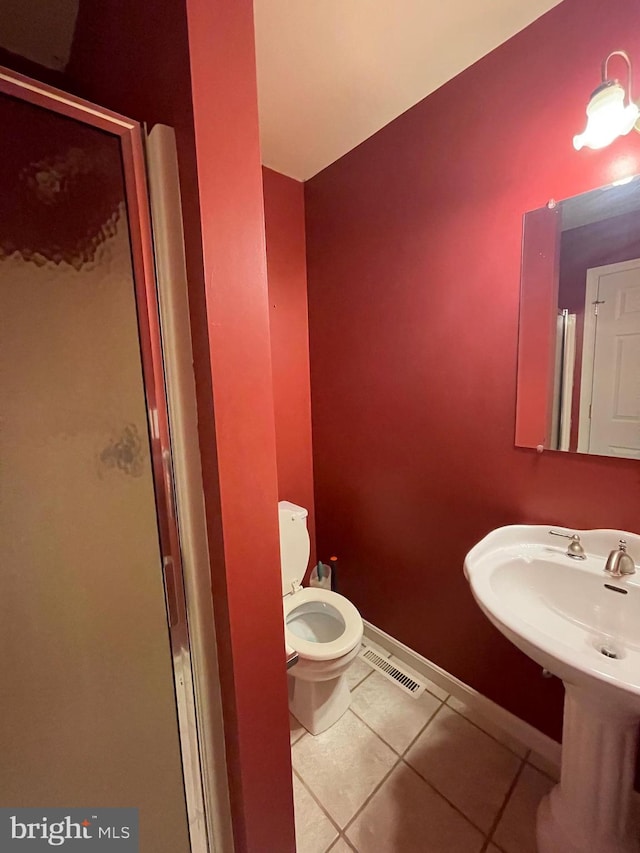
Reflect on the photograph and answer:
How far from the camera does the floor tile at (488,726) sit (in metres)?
1.31

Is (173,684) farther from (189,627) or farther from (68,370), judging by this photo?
(68,370)

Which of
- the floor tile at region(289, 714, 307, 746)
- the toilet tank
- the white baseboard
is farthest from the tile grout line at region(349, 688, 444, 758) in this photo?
the toilet tank

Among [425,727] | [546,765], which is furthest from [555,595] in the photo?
[425,727]

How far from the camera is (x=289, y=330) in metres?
1.83

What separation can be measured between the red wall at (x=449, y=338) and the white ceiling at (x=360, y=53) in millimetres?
65

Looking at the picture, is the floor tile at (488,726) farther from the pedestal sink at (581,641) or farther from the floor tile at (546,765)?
the pedestal sink at (581,641)

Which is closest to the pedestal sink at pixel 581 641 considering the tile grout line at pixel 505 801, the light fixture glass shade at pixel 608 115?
the tile grout line at pixel 505 801

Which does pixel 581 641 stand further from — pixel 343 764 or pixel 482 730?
pixel 343 764

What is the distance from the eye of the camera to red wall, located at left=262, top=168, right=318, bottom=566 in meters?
1.73

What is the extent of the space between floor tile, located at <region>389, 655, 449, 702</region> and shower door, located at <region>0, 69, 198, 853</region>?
128cm

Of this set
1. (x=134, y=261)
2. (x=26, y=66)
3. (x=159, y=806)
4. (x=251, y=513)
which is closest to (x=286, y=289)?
(x=26, y=66)

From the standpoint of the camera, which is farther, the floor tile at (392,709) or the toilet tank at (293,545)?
the toilet tank at (293,545)

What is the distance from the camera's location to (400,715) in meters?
1.47

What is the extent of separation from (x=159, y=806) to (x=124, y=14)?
1682mm
